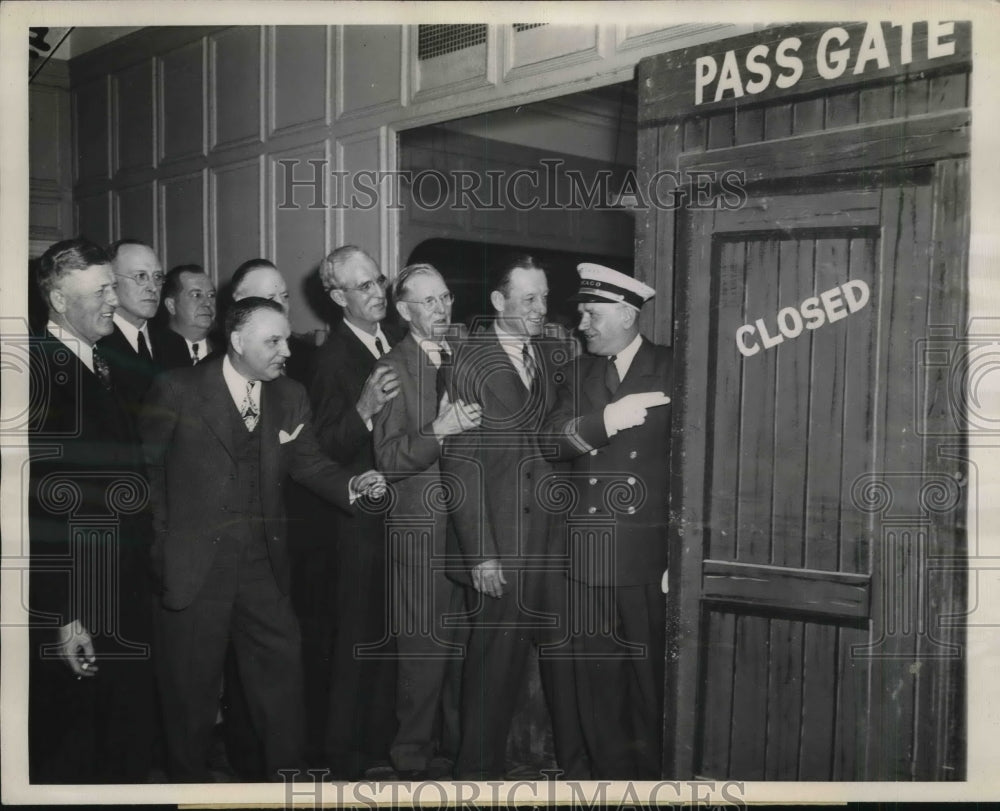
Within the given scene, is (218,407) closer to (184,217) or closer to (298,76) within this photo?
(184,217)

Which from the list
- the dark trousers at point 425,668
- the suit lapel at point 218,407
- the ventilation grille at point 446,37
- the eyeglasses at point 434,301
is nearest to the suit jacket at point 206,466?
the suit lapel at point 218,407

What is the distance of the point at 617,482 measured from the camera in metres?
2.81

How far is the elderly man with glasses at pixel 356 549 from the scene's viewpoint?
9.44ft

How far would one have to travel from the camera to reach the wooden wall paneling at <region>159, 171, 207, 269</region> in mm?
3002

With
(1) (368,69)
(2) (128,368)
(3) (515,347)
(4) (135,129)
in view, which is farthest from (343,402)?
(4) (135,129)

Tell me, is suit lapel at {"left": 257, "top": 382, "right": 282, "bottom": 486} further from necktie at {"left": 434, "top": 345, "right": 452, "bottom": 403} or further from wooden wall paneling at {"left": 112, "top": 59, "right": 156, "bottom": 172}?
wooden wall paneling at {"left": 112, "top": 59, "right": 156, "bottom": 172}

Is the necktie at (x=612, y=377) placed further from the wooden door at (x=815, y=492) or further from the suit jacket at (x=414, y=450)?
the suit jacket at (x=414, y=450)

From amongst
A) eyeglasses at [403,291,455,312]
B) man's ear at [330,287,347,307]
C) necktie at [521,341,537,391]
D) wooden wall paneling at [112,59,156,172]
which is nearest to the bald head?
man's ear at [330,287,347,307]

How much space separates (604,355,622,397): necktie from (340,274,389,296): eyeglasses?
0.74 meters

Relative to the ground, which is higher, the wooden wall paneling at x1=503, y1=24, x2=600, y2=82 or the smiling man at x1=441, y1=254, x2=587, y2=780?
the wooden wall paneling at x1=503, y1=24, x2=600, y2=82

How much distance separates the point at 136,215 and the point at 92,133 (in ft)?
1.08

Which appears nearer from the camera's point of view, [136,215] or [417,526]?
[417,526]

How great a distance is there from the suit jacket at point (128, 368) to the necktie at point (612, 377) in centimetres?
137

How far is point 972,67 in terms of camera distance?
258cm
